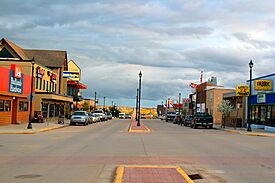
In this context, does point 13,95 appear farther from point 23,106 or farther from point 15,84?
point 23,106

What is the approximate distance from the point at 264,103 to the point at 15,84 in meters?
25.7

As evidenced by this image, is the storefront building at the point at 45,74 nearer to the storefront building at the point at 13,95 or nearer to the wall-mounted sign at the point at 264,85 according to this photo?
the storefront building at the point at 13,95

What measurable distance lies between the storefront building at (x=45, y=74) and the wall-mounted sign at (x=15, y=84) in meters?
2.76

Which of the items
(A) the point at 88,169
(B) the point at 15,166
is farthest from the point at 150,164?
(B) the point at 15,166

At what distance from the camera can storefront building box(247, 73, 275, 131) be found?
1617 inches

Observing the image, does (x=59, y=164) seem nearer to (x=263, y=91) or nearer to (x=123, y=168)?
(x=123, y=168)

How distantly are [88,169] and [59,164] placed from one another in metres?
1.51

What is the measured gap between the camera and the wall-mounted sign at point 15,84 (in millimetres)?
37844

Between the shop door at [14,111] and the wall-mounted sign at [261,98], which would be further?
the wall-mounted sign at [261,98]

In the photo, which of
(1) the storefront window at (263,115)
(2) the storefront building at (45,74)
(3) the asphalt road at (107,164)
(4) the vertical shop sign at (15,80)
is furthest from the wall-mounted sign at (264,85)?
(3) the asphalt road at (107,164)

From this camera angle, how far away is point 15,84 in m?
39.0

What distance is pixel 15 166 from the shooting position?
12.9 m

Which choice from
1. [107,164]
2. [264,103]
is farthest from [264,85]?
[107,164]

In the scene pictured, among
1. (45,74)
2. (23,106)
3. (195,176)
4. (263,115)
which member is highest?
(45,74)
